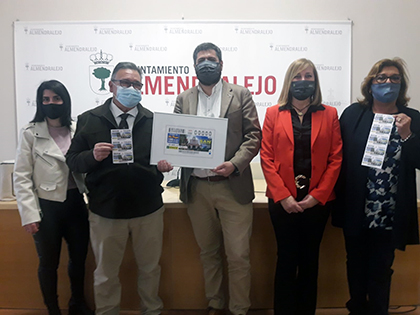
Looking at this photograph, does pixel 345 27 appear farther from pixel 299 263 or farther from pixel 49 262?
pixel 49 262

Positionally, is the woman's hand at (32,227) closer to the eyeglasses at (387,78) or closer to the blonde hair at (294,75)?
the blonde hair at (294,75)

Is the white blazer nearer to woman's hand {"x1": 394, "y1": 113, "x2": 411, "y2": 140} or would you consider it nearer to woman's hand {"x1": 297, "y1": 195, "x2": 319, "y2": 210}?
woman's hand {"x1": 297, "y1": 195, "x2": 319, "y2": 210}

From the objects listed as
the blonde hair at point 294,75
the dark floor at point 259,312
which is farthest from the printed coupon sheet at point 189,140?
the dark floor at point 259,312

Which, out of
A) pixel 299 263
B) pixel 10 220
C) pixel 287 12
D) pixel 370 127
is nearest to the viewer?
pixel 370 127

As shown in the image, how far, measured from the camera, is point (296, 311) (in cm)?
179

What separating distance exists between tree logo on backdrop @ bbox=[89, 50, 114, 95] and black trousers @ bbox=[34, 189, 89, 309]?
1.75 m

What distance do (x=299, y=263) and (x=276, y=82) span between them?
204 centimetres

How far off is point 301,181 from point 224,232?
572 mm

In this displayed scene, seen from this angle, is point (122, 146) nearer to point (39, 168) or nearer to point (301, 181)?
point (39, 168)

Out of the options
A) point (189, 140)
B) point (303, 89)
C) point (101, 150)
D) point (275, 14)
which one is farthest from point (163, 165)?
point (275, 14)

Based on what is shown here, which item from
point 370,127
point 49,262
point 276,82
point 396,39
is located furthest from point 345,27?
point 49,262

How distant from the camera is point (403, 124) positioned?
154cm

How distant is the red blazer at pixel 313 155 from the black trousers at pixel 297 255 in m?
0.12

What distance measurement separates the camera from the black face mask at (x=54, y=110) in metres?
1.71
